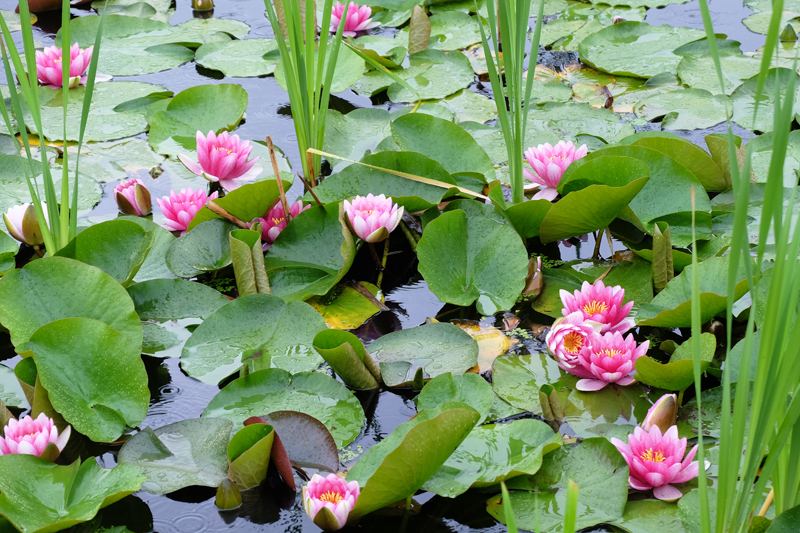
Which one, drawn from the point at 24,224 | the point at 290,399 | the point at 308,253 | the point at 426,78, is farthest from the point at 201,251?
the point at 426,78

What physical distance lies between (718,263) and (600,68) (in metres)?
1.55

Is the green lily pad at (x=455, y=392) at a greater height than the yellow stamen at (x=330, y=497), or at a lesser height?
lesser

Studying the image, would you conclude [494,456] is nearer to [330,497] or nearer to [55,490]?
[330,497]

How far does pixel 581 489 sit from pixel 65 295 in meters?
1.20

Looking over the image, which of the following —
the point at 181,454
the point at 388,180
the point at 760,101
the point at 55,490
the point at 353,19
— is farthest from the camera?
the point at 353,19

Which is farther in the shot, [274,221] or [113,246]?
[274,221]

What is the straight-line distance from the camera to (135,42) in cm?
318

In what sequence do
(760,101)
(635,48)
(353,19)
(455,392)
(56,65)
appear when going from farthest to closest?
(353,19), (635,48), (56,65), (760,101), (455,392)

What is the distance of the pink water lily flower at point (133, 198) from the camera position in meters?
2.04

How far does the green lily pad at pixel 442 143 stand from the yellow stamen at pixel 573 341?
29.8 inches

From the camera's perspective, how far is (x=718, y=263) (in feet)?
5.13

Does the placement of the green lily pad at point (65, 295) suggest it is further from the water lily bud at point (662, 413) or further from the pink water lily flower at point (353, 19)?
the pink water lily flower at point (353, 19)

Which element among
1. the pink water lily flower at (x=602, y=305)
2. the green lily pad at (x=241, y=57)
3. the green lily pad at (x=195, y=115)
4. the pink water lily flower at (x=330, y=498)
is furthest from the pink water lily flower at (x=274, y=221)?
the green lily pad at (x=241, y=57)

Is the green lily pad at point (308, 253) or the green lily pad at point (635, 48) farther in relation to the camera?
the green lily pad at point (635, 48)
